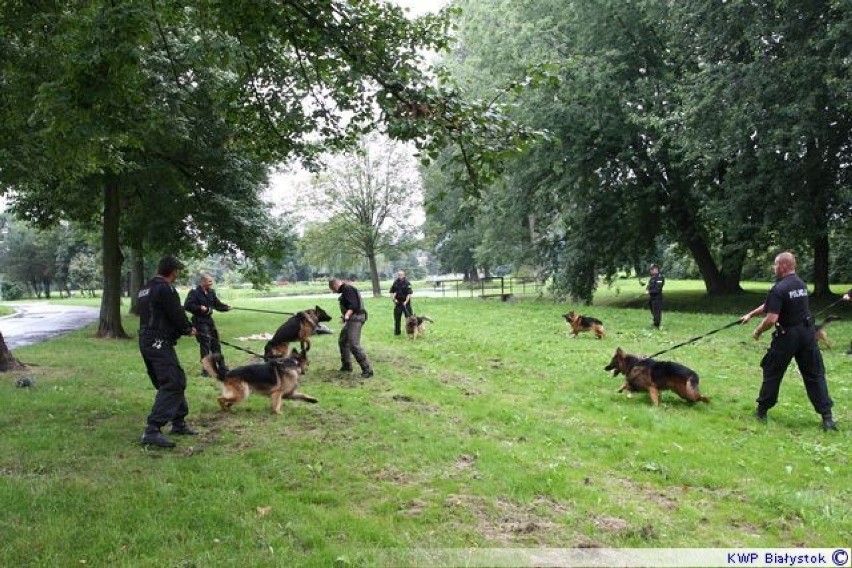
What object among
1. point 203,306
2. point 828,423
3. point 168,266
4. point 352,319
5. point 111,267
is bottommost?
point 828,423

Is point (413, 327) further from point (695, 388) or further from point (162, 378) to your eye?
point (162, 378)

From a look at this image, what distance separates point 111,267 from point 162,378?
513 inches

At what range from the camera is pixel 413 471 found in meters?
5.96

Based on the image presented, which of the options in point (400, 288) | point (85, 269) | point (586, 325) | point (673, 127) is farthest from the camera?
point (85, 269)

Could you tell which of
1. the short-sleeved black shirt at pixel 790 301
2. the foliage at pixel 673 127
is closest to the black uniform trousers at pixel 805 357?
the short-sleeved black shirt at pixel 790 301

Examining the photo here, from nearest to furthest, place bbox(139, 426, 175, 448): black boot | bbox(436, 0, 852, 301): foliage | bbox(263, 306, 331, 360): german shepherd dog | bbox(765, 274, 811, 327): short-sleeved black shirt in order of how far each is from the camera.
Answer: bbox(139, 426, 175, 448): black boot → bbox(765, 274, 811, 327): short-sleeved black shirt → bbox(263, 306, 331, 360): german shepherd dog → bbox(436, 0, 852, 301): foliage

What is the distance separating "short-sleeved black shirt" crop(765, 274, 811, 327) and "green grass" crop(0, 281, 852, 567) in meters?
1.45

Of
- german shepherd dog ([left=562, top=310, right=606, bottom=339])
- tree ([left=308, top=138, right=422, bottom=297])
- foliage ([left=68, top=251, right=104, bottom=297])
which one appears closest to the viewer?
german shepherd dog ([left=562, top=310, right=606, bottom=339])

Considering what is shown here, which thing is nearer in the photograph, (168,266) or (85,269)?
(168,266)

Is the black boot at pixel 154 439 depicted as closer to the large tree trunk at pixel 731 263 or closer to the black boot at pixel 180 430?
the black boot at pixel 180 430

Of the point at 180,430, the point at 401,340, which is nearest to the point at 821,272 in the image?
the point at 401,340

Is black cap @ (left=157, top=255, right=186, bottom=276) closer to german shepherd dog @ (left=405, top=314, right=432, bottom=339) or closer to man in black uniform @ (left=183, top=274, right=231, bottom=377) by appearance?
man in black uniform @ (left=183, top=274, right=231, bottom=377)

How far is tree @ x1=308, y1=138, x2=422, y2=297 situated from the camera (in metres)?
39.5

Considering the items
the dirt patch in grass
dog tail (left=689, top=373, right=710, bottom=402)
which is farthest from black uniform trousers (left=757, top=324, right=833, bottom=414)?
the dirt patch in grass
